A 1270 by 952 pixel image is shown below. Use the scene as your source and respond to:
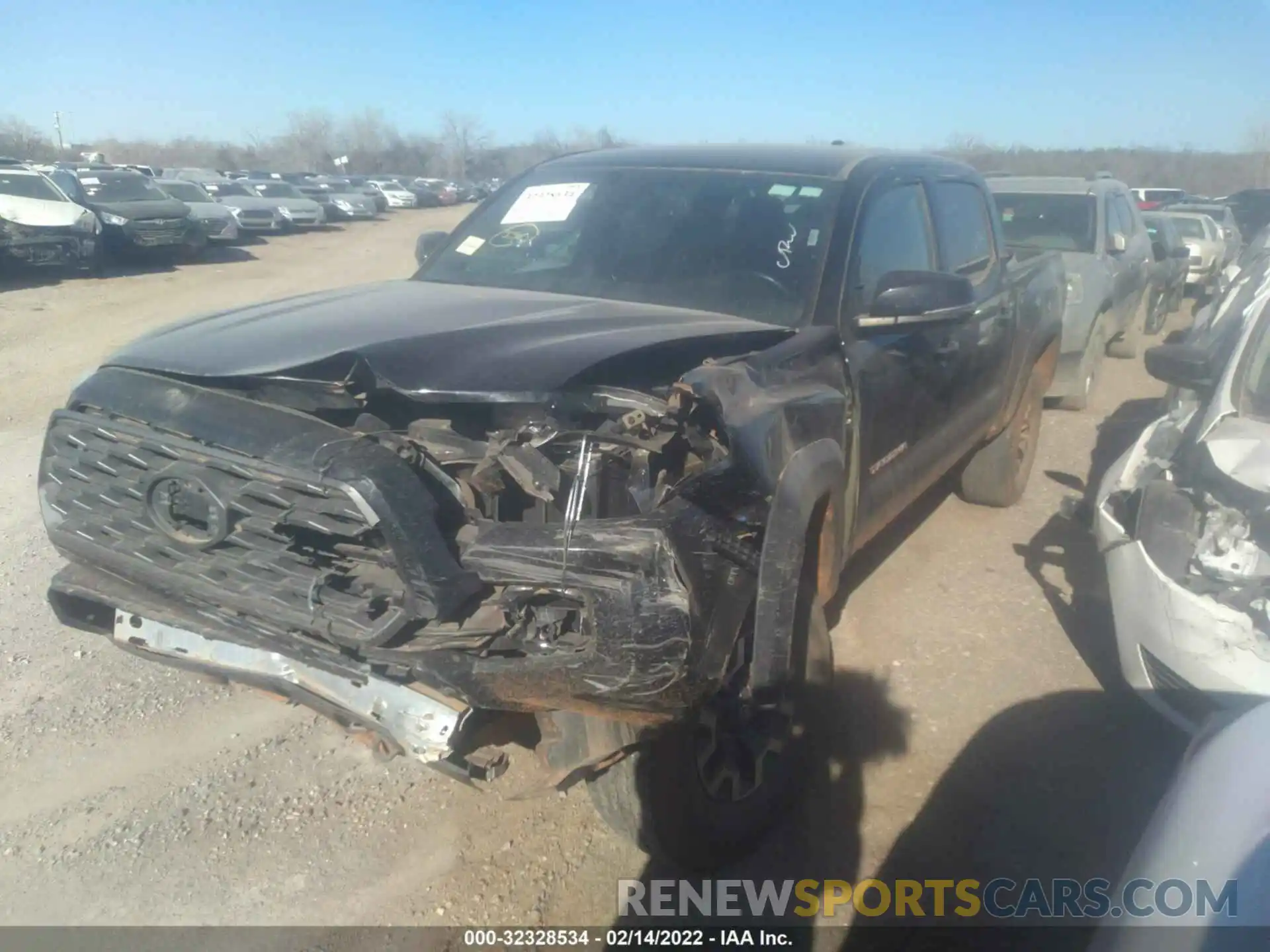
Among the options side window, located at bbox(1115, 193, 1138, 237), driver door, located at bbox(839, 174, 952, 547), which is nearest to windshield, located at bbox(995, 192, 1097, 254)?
side window, located at bbox(1115, 193, 1138, 237)

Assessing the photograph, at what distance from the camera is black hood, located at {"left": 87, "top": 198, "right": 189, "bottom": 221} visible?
16156 mm

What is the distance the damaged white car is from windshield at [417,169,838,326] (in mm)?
1517

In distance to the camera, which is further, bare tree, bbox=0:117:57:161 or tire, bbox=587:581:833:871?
bare tree, bbox=0:117:57:161

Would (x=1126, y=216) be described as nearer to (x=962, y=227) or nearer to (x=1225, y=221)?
(x=962, y=227)

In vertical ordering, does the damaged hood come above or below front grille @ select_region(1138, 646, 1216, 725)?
above

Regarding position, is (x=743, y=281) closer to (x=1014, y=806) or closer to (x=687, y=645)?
(x=687, y=645)

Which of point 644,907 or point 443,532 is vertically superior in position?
point 443,532

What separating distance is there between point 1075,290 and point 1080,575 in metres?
3.49

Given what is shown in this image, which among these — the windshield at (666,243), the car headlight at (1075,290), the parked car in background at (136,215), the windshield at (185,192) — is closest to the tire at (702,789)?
the windshield at (666,243)

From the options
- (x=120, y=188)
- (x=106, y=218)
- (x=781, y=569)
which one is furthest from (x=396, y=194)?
(x=781, y=569)

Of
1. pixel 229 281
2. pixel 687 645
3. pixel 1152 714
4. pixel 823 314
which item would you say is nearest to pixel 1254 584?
pixel 1152 714

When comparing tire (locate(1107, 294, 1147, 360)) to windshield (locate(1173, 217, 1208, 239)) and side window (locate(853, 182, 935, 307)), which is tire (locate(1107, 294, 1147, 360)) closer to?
windshield (locate(1173, 217, 1208, 239))

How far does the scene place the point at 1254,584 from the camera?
2.94 m

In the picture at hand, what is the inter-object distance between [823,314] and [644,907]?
1905 millimetres
